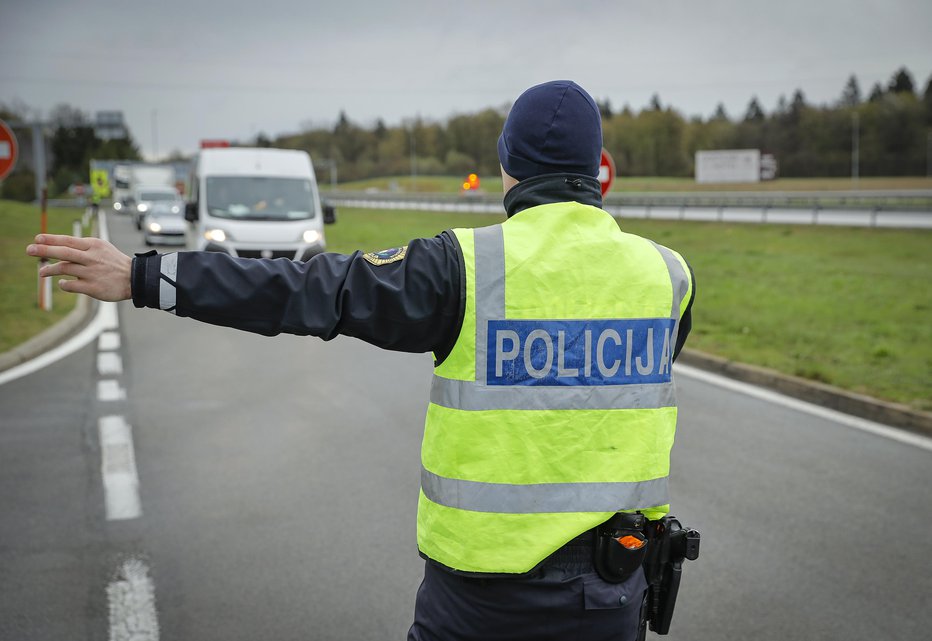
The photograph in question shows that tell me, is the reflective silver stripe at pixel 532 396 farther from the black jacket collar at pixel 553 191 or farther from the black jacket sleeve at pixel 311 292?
the black jacket collar at pixel 553 191

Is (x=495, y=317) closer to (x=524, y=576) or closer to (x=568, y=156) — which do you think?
(x=568, y=156)

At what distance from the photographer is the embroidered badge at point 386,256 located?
7.29 feet

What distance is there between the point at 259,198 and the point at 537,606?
17.9 m

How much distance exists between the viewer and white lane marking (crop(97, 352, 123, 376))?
10094mm

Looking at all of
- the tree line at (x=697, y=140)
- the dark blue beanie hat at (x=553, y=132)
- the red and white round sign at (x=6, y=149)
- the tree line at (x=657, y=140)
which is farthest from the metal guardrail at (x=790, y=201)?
the dark blue beanie hat at (x=553, y=132)

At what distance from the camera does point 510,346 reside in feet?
7.32

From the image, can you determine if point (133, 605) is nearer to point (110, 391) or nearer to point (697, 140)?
point (110, 391)

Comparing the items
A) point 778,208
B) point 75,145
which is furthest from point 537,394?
point 75,145

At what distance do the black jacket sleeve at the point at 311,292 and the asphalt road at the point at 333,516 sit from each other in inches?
93.4

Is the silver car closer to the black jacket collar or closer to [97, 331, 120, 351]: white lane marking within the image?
[97, 331, 120, 351]: white lane marking

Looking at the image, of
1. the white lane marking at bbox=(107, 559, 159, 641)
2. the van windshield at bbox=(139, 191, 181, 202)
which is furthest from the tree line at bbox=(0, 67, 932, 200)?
the white lane marking at bbox=(107, 559, 159, 641)

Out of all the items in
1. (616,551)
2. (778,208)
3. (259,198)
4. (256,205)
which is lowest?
(616,551)

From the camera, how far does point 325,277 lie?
219 cm

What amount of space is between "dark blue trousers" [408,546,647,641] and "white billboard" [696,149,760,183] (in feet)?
252
